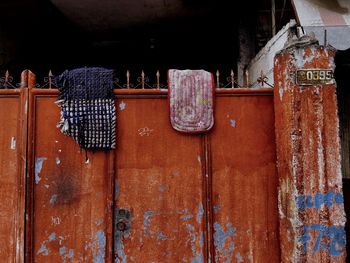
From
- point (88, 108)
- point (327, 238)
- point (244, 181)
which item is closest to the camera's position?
point (327, 238)

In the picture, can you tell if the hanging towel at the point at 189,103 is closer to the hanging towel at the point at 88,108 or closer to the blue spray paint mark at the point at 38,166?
the hanging towel at the point at 88,108

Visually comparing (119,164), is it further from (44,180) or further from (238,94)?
(238,94)

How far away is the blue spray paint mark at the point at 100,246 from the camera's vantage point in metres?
3.45

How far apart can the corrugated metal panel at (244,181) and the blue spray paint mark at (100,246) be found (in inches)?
43.7

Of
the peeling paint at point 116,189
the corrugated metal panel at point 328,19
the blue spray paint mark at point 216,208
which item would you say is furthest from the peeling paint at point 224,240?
the corrugated metal panel at point 328,19

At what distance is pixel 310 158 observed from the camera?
3270 mm

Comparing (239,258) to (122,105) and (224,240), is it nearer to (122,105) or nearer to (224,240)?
(224,240)

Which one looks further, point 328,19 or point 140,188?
point 328,19

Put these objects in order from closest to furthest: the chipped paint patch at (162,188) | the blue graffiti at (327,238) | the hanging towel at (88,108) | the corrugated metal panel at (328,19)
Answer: the blue graffiti at (327,238)
the hanging towel at (88,108)
the chipped paint patch at (162,188)
the corrugated metal panel at (328,19)

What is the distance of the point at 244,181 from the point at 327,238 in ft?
2.99

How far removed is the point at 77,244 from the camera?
3.46m

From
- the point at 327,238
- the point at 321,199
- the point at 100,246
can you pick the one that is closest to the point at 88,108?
the point at 100,246

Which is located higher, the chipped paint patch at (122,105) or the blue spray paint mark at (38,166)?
the chipped paint patch at (122,105)

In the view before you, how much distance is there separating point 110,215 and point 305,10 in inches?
136
